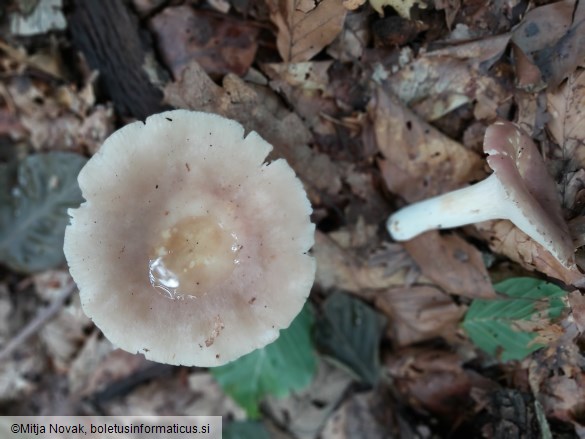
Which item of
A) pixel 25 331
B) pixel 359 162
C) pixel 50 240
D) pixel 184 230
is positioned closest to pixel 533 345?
pixel 359 162

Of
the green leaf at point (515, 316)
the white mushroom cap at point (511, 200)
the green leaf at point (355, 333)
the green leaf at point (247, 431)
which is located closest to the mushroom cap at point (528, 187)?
the white mushroom cap at point (511, 200)

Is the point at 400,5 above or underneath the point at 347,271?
above

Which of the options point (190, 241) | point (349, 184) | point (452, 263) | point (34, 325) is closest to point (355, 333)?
point (452, 263)

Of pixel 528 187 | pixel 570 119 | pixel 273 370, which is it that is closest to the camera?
pixel 528 187

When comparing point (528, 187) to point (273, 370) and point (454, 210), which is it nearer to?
point (454, 210)

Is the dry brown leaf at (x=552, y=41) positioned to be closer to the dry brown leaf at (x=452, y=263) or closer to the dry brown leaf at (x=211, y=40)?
the dry brown leaf at (x=452, y=263)
